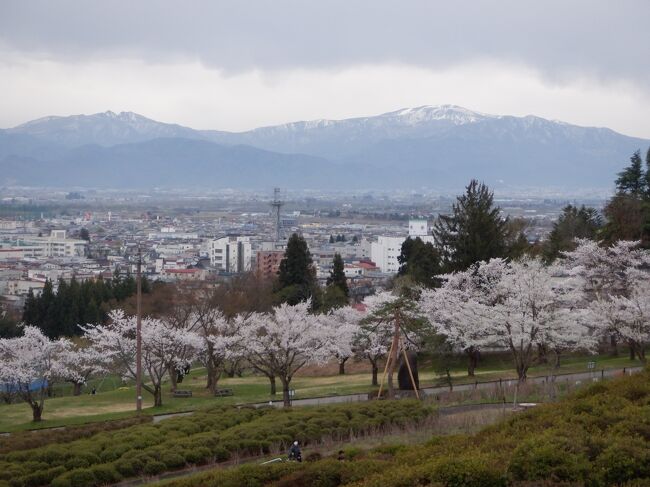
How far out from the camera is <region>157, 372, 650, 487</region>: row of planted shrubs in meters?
11.7

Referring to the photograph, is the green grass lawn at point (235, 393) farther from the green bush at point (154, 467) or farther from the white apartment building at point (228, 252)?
the white apartment building at point (228, 252)

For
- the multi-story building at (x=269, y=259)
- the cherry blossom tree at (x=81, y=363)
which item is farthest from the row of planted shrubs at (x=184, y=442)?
the multi-story building at (x=269, y=259)

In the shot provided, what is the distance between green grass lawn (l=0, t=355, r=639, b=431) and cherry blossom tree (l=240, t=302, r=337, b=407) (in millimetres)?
1246

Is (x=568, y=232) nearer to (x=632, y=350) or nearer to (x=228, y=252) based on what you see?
(x=632, y=350)

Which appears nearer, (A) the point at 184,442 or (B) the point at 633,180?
(A) the point at 184,442

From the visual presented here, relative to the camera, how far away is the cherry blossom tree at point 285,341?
31.0 metres

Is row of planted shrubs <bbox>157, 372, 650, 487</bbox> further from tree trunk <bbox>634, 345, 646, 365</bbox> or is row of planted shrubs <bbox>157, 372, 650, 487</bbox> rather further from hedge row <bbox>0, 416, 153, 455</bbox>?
tree trunk <bbox>634, 345, 646, 365</bbox>

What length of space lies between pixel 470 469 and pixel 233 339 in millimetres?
23417

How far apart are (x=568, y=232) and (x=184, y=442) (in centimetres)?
4007

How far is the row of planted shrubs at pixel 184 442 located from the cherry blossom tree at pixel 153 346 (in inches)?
379

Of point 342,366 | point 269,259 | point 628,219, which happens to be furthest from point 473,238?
point 269,259

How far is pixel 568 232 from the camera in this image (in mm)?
54906

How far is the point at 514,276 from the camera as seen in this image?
30922 millimetres

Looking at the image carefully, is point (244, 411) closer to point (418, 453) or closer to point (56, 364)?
point (418, 453)
